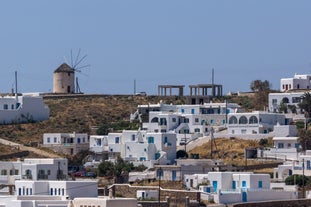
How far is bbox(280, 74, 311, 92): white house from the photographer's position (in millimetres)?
123625

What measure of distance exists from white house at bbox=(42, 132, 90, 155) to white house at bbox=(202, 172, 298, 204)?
24.0 m

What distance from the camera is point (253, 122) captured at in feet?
340

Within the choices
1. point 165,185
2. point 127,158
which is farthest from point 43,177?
point 127,158

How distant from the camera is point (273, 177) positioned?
86.8 m

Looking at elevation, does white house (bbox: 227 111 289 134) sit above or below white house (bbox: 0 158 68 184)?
above

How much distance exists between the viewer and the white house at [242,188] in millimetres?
75562

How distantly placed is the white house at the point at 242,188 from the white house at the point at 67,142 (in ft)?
78.6

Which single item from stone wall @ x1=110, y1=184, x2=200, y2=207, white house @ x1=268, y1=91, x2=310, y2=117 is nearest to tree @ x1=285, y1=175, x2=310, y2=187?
stone wall @ x1=110, y1=184, x2=200, y2=207

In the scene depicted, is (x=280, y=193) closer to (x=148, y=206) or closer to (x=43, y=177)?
(x=148, y=206)

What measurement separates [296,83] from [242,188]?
1876 inches

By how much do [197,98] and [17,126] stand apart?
1765 cm

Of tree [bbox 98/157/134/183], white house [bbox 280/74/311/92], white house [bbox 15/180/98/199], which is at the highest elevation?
white house [bbox 280/74/311/92]

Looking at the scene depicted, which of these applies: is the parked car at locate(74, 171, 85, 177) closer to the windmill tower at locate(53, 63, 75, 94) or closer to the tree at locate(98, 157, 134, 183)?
the tree at locate(98, 157, 134, 183)

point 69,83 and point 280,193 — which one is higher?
point 69,83
